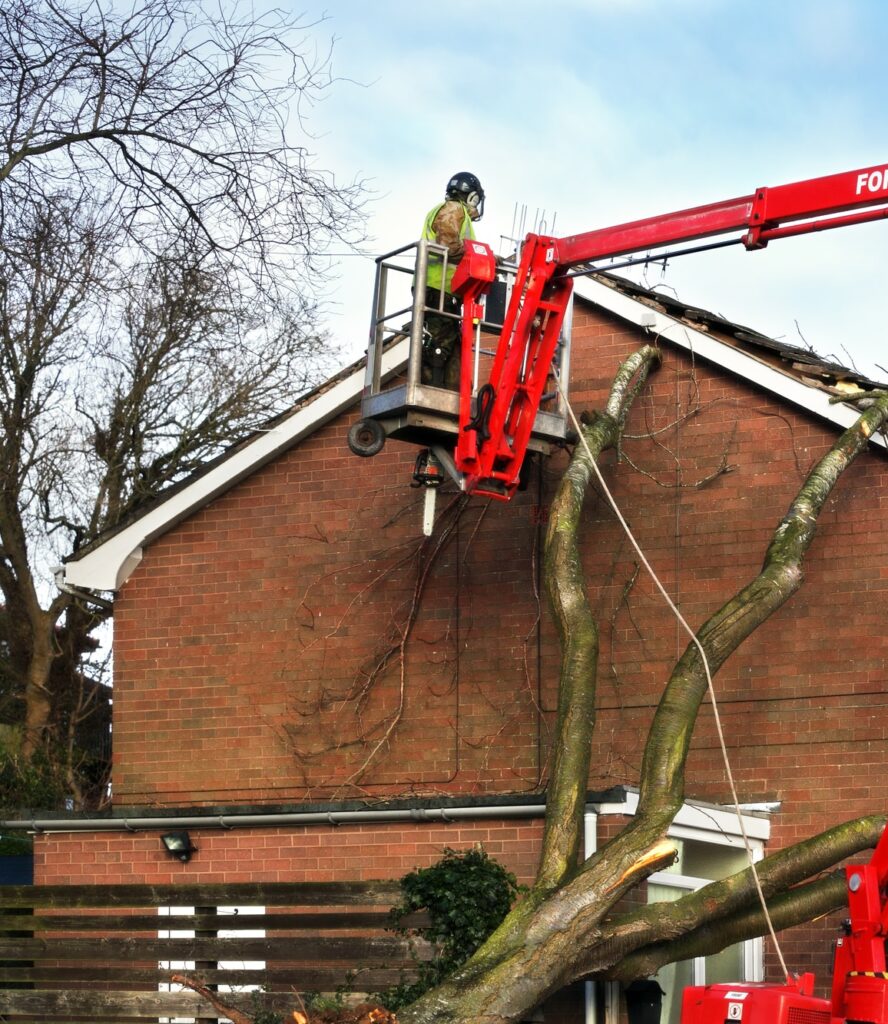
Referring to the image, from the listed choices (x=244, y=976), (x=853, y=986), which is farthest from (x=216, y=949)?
(x=853, y=986)

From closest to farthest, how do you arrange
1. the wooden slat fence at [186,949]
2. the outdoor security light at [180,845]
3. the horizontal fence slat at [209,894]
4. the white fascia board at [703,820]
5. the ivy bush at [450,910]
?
the ivy bush at [450,910]
the wooden slat fence at [186,949]
the horizontal fence slat at [209,894]
the white fascia board at [703,820]
the outdoor security light at [180,845]

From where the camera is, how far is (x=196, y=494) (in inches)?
669

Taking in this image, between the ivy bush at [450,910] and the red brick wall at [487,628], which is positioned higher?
the red brick wall at [487,628]

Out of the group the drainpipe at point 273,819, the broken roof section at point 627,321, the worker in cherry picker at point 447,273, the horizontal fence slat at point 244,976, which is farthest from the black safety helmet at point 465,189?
the horizontal fence slat at point 244,976

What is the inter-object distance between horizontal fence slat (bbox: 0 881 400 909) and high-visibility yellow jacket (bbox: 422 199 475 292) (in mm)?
4714

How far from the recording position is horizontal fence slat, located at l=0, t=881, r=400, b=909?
41.0 feet

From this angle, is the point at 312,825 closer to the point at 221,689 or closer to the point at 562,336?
the point at 221,689

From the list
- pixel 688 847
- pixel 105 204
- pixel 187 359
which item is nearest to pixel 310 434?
pixel 688 847

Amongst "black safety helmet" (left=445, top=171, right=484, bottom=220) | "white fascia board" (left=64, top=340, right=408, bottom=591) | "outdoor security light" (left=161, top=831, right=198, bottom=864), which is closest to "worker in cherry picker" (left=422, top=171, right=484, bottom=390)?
"black safety helmet" (left=445, top=171, right=484, bottom=220)

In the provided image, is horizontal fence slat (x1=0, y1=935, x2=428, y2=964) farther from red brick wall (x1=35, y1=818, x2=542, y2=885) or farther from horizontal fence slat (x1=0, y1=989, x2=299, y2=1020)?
red brick wall (x1=35, y1=818, x2=542, y2=885)

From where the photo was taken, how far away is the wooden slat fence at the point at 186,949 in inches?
486

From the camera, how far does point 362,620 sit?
16.3m

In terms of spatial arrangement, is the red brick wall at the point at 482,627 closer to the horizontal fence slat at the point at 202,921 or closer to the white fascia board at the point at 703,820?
the white fascia board at the point at 703,820

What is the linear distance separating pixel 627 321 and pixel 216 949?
686 cm
